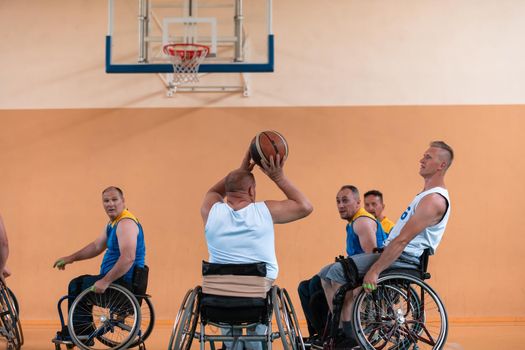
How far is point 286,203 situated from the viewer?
12.8 feet

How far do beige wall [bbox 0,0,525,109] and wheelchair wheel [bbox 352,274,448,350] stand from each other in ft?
11.6

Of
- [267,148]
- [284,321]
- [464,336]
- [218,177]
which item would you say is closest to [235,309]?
[284,321]

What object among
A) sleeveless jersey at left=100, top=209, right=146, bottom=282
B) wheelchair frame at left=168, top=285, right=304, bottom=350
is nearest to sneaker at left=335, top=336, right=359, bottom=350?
wheelchair frame at left=168, top=285, right=304, bottom=350

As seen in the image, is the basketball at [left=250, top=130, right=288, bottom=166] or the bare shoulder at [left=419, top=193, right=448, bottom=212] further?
the bare shoulder at [left=419, top=193, right=448, bottom=212]

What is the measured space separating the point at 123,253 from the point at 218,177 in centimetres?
253

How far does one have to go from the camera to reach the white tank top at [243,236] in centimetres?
382

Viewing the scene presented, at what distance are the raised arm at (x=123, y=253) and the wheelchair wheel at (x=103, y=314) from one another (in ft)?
A: 0.20

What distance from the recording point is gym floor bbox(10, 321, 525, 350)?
580cm

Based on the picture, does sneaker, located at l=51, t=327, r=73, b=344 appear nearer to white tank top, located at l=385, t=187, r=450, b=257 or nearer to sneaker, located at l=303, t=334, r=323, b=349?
sneaker, located at l=303, t=334, r=323, b=349

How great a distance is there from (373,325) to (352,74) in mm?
3795

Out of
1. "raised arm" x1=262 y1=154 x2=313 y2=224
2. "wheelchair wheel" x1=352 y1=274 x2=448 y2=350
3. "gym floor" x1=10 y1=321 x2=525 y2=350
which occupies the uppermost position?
"raised arm" x1=262 y1=154 x2=313 y2=224

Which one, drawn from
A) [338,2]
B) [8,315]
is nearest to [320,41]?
[338,2]

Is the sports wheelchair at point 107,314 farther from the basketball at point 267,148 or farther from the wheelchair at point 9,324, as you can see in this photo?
the basketball at point 267,148

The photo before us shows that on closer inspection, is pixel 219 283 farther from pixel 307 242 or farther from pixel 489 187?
pixel 489 187
